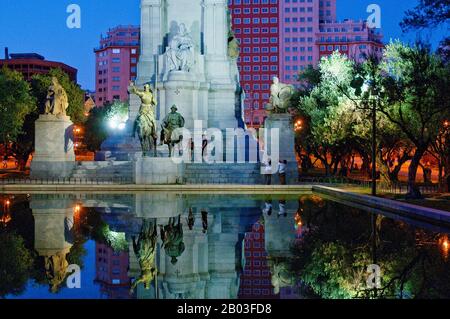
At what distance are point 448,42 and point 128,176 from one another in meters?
19.2

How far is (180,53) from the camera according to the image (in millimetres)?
39531

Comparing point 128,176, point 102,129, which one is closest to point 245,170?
point 128,176

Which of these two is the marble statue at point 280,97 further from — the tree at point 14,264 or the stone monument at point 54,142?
the tree at point 14,264

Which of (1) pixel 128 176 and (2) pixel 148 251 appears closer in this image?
(2) pixel 148 251

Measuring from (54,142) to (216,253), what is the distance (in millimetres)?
25518

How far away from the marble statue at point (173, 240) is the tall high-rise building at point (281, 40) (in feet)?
444

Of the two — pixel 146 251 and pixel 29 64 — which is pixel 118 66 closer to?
pixel 29 64

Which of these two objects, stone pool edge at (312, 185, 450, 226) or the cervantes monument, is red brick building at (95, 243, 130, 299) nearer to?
stone pool edge at (312, 185, 450, 226)

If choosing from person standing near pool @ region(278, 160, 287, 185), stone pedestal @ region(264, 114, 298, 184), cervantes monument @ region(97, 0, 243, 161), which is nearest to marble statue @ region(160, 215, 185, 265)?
person standing near pool @ region(278, 160, 287, 185)

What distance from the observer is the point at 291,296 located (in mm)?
8164

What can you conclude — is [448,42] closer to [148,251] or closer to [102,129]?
[148,251]

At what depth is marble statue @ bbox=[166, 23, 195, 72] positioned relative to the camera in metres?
39.5

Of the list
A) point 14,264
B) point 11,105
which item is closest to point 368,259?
point 14,264

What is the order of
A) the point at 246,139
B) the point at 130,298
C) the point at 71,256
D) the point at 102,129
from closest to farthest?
the point at 130,298 < the point at 71,256 < the point at 246,139 < the point at 102,129
